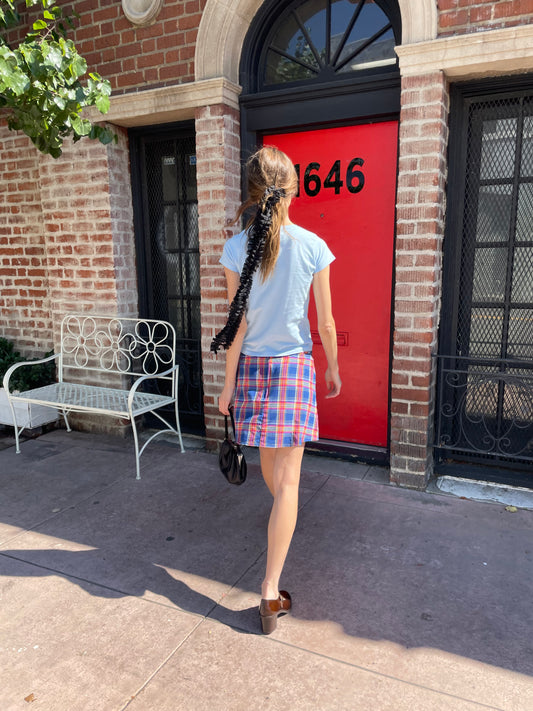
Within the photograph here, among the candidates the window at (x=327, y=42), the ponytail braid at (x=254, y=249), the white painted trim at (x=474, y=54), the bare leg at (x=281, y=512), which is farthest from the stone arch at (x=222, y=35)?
the bare leg at (x=281, y=512)

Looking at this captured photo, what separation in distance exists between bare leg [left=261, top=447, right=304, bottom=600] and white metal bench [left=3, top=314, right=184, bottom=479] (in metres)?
2.08

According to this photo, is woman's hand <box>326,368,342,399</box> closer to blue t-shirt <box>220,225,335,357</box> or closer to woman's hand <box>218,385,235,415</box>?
blue t-shirt <box>220,225,335,357</box>

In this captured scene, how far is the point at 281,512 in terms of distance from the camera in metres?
2.30

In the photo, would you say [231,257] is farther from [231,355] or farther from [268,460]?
[268,460]

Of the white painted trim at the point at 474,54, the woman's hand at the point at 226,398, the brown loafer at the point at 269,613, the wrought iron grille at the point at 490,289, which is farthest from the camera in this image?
the wrought iron grille at the point at 490,289

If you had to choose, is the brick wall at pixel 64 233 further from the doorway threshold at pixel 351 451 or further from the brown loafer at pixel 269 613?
the brown loafer at pixel 269 613

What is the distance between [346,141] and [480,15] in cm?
107

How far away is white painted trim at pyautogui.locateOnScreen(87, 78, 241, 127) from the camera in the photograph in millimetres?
3871

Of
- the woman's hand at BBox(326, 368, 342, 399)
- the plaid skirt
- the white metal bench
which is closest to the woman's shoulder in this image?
the plaid skirt

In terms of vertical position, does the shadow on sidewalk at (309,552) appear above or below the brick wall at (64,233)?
below

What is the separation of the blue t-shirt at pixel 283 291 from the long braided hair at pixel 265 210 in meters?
0.03

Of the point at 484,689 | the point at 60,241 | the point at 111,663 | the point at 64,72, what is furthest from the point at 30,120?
the point at 484,689

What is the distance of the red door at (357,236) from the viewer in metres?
3.79

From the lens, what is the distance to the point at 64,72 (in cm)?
354
